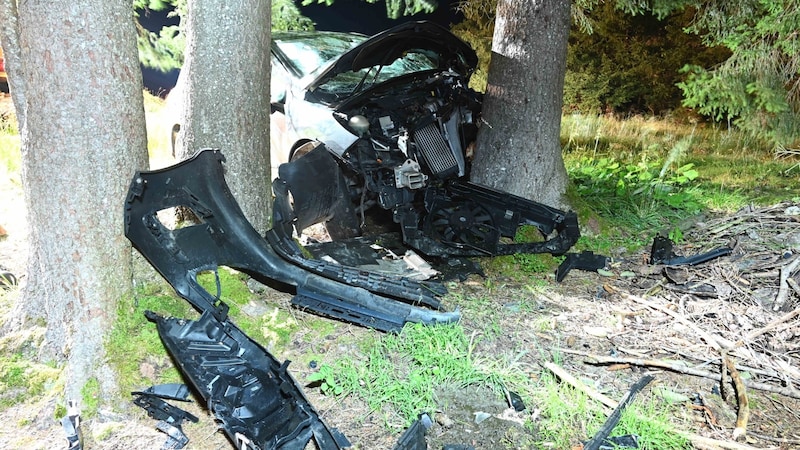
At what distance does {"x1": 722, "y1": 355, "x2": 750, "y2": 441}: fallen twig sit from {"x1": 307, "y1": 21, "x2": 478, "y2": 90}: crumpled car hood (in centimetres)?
330

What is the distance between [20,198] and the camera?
5043 millimetres

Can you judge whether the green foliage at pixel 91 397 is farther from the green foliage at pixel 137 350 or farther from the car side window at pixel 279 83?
the car side window at pixel 279 83

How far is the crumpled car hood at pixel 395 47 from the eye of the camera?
4.43 metres

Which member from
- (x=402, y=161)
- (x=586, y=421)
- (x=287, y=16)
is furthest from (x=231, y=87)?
(x=287, y=16)

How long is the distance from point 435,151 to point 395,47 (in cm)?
96

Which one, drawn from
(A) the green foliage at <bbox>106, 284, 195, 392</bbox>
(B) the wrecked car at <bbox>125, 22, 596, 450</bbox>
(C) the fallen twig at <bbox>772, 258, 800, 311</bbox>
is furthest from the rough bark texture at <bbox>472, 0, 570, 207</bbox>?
(A) the green foliage at <bbox>106, 284, 195, 392</bbox>

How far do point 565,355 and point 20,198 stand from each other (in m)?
4.98

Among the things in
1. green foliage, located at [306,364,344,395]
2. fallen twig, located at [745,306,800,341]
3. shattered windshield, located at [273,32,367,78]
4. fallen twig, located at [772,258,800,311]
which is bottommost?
green foliage, located at [306,364,344,395]

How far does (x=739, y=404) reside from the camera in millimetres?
2846

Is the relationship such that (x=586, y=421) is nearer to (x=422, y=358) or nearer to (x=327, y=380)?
(x=422, y=358)

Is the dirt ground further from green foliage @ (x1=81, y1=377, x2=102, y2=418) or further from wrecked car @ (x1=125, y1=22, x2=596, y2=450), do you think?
wrecked car @ (x1=125, y1=22, x2=596, y2=450)

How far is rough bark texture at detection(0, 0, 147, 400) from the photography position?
2.60 meters

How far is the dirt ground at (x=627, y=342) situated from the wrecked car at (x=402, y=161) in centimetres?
54

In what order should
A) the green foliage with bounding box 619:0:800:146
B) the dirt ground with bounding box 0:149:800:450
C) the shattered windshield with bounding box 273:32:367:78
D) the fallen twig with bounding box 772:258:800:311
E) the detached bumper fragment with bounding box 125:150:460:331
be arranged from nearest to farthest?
the dirt ground with bounding box 0:149:800:450 → the detached bumper fragment with bounding box 125:150:460:331 → the fallen twig with bounding box 772:258:800:311 → the shattered windshield with bounding box 273:32:367:78 → the green foliage with bounding box 619:0:800:146
